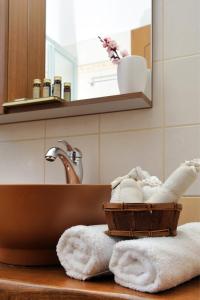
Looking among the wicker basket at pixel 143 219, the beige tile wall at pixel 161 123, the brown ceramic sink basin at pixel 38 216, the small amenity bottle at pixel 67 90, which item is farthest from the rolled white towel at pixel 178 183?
the small amenity bottle at pixel 67 90

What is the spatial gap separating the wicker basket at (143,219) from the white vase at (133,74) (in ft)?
1.56

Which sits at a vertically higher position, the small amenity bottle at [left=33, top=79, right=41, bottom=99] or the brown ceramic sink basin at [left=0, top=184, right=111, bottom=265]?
the small amenity bottle at [left=33, top=79, right=41, bottom=99]

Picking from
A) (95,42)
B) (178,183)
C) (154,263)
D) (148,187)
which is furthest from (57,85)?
(154,263)

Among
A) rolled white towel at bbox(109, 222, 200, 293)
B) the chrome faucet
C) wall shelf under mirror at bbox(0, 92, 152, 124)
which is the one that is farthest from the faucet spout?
rolled white towel at bbox(109, 222, 200, 293)

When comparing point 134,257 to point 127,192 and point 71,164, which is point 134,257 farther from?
point 71,164

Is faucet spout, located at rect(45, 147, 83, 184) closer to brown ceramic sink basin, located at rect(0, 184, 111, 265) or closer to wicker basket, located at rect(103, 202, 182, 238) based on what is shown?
brown ceramic sink basin, located at rect(0, 184, 111, 265)

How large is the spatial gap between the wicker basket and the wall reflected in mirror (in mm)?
481

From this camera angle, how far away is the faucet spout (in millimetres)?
1039

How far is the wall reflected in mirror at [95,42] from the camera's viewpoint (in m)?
1.06

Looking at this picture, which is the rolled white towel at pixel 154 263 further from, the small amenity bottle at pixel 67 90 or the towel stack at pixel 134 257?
the small amenity bottle at pixel 67 90

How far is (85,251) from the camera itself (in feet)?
1.99

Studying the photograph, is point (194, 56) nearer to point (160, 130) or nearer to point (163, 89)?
point (163, 89)

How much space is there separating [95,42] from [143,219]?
74 cm

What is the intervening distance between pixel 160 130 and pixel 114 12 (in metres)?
0.42
